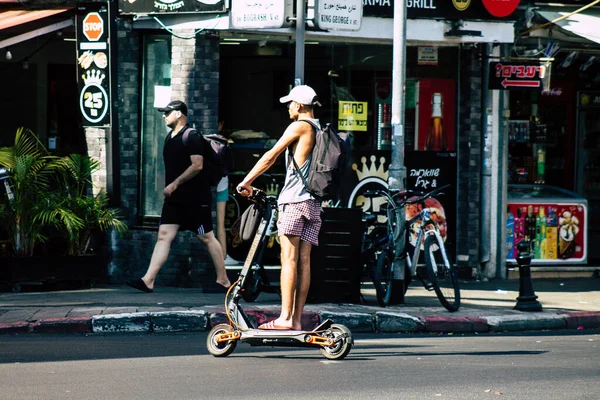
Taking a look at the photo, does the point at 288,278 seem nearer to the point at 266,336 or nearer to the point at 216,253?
the point at 266,336

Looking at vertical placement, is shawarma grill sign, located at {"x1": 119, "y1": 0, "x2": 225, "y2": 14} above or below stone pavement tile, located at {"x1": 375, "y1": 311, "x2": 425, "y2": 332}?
above

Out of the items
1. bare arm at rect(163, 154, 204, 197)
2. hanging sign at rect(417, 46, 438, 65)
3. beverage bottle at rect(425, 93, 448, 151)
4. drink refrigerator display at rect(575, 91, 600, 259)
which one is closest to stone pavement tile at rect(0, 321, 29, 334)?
bare arm at rect(163, 154, 204, 197)

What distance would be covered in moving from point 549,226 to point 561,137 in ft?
5.68

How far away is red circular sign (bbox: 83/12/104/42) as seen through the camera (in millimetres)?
12086

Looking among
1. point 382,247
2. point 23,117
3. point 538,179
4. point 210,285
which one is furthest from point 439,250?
point 23,117

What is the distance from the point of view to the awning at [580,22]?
13.3 metres

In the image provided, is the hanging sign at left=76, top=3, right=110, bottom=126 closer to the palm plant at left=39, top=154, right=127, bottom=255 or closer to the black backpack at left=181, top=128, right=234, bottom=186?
the palm plant at left=39, top=154, right=127, bottom=255

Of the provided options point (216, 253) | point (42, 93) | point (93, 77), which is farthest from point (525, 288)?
point (42, 93)

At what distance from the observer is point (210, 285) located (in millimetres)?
12594

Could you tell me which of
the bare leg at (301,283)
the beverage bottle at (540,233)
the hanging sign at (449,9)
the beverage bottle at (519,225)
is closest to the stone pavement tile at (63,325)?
the bare leg at (301,283)

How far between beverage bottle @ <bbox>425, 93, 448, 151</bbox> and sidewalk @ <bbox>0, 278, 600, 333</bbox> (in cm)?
229

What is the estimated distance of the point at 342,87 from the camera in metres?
13.5

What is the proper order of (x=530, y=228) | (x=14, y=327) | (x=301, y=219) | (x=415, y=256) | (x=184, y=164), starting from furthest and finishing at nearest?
(x=530, y=228) < (x=184, y=164) < (x=415, y=256) < (x=14, y=327) < (x=301, y=219)

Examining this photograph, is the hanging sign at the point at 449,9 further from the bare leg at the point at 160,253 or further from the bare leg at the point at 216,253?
the bare leg at the point at 160,253
